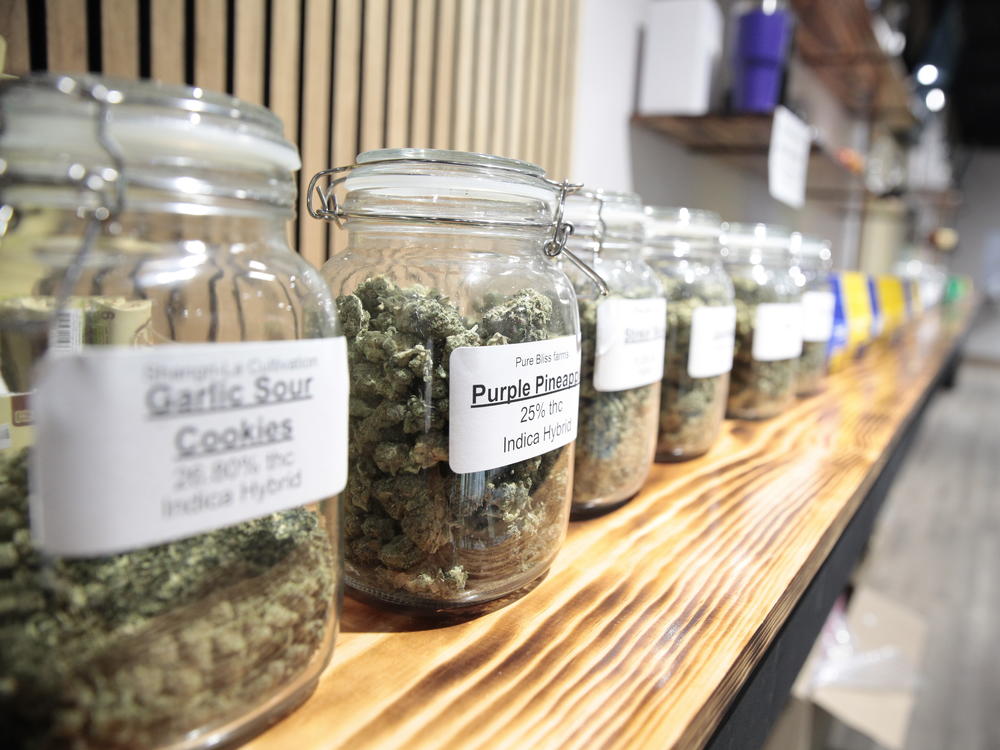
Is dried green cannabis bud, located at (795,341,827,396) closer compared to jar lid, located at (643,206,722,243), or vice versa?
jar lid, located at (643,206,722,243)

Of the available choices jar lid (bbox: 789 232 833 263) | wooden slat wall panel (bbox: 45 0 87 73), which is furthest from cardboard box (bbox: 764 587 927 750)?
wooden slat wall panel (bbox: 45 0 87 73)

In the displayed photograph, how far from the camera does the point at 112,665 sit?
0.29 m

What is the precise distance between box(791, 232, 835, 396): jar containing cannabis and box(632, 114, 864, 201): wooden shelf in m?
0.39

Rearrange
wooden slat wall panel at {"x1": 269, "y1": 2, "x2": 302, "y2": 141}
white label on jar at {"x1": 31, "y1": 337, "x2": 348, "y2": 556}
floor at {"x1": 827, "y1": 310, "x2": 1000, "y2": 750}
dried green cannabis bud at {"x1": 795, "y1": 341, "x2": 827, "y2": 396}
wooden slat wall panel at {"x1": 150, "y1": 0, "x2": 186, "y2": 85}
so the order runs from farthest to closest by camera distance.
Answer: floor at {"x1": 827, "y1": 310, "x2": 1000, "y2": 750}
dried green cannabis bud at {"x1": 795, "y1": 341, "x2": 827, "y2": 396}
wooden slat wall panel at {"x1": 269, "y1": 2, "x2": 302, "y2": 141}
wooden slat wall panel at {"x1": 150, "y1": 0, "x2": 186, "y2": 85}
white label on jar at {"x1": 31, "y1": 337, "x2": 348, "y2": 556}

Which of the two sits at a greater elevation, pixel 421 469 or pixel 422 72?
pixel 422 72

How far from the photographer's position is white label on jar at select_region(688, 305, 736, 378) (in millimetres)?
804

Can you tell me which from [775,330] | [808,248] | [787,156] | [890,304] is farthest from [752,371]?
[890,304]

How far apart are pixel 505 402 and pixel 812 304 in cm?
87

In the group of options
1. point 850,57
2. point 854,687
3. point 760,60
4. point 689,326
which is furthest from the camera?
point 850,57

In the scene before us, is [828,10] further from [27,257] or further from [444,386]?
[27,257]

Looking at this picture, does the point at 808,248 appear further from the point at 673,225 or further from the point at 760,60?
the point at 760,60

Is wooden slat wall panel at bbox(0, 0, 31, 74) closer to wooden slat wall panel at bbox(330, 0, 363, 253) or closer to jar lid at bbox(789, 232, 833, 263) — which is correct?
wooden slat wall panel at bbox(330, 0, 363, 253)

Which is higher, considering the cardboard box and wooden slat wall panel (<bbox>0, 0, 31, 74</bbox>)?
wooden slat wall panel (<bbox>0, 0, 31, 74</bbox>)

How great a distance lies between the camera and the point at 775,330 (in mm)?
982
